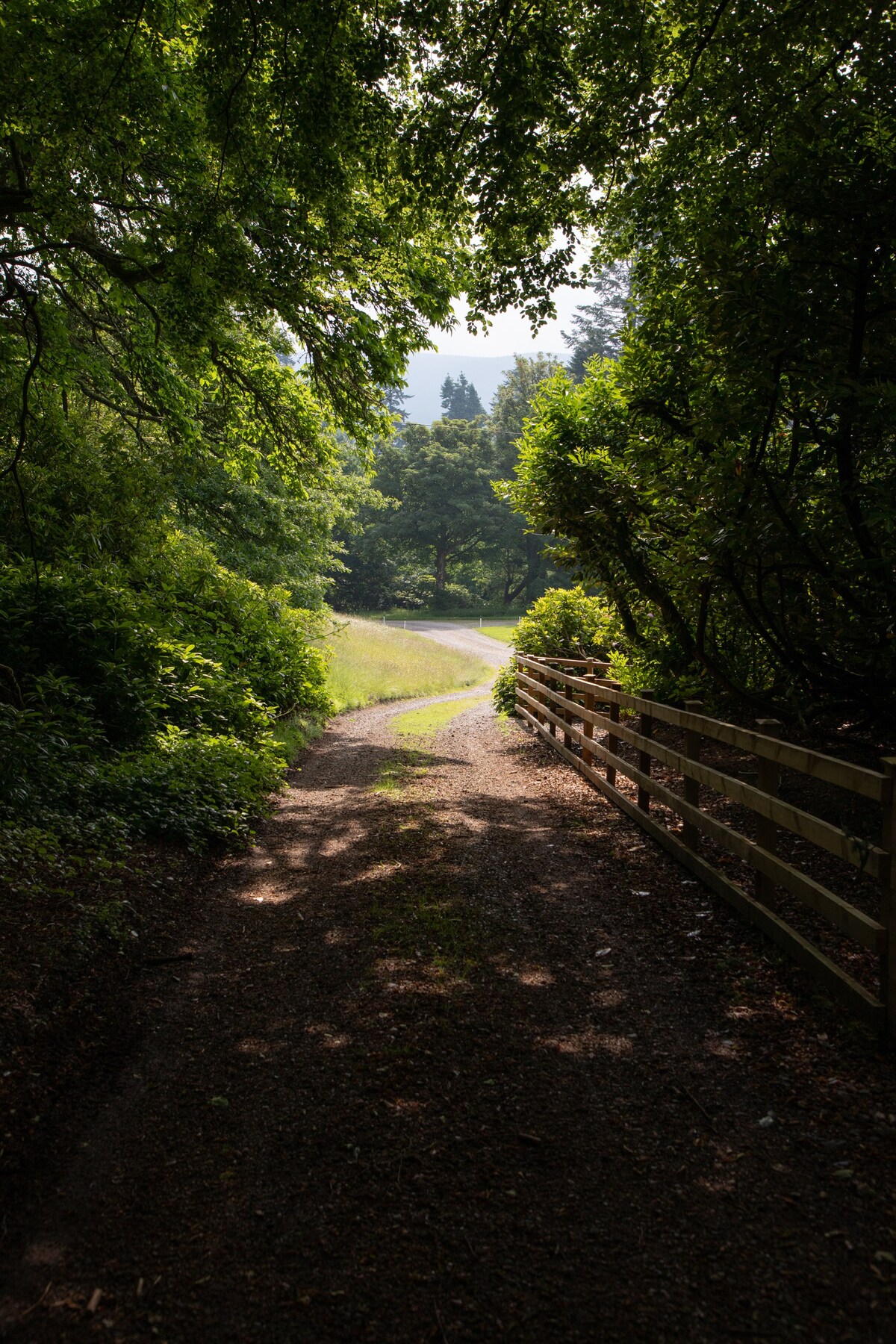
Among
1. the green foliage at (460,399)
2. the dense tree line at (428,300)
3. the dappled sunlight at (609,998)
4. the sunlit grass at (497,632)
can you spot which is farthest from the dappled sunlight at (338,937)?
the green foliage at (460,399)

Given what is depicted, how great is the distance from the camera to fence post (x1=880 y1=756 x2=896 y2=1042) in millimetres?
→ 3387

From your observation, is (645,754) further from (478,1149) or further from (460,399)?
(460,399)

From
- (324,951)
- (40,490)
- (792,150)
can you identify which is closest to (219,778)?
(324,951)

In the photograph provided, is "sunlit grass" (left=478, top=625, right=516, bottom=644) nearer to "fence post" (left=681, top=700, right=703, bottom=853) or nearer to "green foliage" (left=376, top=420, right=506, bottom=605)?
"green foliage" (left=376, top=420, right=506, bottom=605)

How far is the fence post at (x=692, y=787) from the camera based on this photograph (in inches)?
236

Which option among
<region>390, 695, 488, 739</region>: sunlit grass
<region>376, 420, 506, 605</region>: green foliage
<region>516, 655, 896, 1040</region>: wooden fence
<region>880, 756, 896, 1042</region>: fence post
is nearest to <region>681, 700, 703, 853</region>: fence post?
<region>516, 655, 896, 1040</region>: wooden fence

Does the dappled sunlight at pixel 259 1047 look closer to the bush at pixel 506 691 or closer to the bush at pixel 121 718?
the bush at pixel 121 718

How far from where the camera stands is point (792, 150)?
16.3ft

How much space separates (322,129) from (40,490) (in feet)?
18.8

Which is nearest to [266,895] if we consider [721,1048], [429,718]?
[721,1048]

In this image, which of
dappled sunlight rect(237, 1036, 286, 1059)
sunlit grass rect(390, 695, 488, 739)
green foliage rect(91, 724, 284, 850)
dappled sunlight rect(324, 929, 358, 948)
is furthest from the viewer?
sunlit grass rect(390, 695, 488, 739)

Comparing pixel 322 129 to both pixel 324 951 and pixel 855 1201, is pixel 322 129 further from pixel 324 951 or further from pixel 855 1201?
pixel 855 1201

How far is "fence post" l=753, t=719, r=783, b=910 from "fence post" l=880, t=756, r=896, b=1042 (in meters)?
1.21

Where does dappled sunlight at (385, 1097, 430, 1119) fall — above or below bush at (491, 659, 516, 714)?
below
